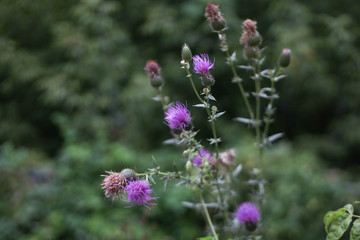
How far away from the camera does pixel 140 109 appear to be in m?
3.83

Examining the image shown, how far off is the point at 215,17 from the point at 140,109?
2818mm

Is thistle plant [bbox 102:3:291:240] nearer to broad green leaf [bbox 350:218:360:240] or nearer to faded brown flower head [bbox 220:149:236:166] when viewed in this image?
faded brown flower head [bbox 220:149:236:166]

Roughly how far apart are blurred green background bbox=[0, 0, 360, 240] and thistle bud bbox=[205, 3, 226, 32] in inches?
67.1

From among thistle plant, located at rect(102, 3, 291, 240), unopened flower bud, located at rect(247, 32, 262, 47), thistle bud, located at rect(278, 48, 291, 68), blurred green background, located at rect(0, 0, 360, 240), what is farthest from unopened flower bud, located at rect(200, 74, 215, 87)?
blurred green background, located at rect(0, 0, 360, 240)

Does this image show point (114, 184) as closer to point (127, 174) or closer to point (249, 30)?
point (127, 174)

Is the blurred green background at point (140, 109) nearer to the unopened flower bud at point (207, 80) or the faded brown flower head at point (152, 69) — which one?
the faded brown flower head at point (152, 69)

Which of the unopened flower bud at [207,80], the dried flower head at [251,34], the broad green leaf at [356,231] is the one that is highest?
the dried flower head at [251,34]

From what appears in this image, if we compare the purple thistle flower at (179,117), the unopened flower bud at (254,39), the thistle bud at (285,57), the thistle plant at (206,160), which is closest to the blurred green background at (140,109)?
the thistle plant at (206,160)

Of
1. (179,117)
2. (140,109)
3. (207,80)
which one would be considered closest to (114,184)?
(179,117)

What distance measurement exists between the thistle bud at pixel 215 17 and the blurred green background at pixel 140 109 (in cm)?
171

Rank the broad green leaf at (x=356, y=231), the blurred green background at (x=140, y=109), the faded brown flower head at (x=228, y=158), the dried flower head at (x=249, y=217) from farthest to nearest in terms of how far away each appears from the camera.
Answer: the blurred green background at (x=140, y=109) → the faded brown flower head at (x=228, y=158) → the dried flower head at (x=249, y=217) → the broad green leaf at (x=356, y=231)

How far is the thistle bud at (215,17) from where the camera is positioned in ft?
3.51

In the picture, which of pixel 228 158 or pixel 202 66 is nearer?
pixel 202 66

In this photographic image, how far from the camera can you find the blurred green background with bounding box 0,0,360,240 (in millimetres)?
2596
